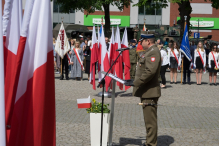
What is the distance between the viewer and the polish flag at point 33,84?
97.0 inches

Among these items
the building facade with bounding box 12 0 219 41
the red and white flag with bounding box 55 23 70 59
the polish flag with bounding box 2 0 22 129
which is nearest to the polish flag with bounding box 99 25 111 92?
the red and white flag with bounding box 55 23 70 59

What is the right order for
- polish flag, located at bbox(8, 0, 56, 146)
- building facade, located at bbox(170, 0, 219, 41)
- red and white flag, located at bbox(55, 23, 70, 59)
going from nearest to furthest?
polish flag, located at bbox(8, 0, 56, 146)
red and white flag, located at bbox(55, 23, 70, 59)
building facade, located at bbox(170, 0, 219, 41)

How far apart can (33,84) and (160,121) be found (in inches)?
250

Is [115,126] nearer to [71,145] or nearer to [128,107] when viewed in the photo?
[71,145]

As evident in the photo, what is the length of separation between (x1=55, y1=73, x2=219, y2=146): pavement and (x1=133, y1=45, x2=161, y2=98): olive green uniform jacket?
1.08 m

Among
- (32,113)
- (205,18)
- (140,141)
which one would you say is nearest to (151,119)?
Result: (140,141)

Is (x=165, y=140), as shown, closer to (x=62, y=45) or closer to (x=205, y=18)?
(x=62, y=45)

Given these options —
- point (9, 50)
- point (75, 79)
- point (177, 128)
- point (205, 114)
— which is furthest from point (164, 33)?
point (9, 50)

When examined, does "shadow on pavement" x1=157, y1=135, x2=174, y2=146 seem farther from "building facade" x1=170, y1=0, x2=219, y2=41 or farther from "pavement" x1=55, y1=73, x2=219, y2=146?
"building facade" x1=170, y1=0, x2=219, y2=41

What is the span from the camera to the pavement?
266 inches

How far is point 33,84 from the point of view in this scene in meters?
2.50

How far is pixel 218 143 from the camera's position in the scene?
21.8 ft

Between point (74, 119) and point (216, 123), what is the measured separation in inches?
124

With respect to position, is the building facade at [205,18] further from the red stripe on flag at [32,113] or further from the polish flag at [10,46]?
the red stripe on flag at [32,113]
